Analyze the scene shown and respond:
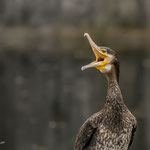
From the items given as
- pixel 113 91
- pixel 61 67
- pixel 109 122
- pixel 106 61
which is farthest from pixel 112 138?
pixel 61 67

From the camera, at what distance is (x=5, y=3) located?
22.8 m

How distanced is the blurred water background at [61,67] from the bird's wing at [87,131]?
2.42 metres

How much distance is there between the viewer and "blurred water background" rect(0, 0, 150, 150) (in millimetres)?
8891

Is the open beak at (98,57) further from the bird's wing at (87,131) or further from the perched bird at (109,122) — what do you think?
the bird's wing at (87,131)

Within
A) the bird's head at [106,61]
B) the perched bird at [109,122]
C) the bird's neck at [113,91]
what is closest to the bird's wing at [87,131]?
the perched bird at [109,122]

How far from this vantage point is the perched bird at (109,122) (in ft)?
16.9

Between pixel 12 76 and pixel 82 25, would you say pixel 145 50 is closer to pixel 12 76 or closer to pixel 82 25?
pixel 82 25

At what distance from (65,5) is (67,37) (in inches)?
55.1

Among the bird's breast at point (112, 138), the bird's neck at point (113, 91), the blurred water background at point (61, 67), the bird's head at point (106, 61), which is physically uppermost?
the bird's head at point (106, 61)

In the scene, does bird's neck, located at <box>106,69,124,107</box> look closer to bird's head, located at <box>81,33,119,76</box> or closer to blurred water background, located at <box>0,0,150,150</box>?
bird's head, located at <box>81,33,119,76</box>

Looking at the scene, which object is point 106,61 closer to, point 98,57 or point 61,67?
point 98,57

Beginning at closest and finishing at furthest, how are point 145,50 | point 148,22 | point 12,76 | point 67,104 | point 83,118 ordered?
point 83,118, point 67,104, point 12,76, point 145,50, point 148,22

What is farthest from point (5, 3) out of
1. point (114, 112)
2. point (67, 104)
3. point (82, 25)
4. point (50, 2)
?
point (114, 112)

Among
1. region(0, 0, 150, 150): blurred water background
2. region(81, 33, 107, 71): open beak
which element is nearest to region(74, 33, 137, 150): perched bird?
region(81, 33, 107, 71): open beak
